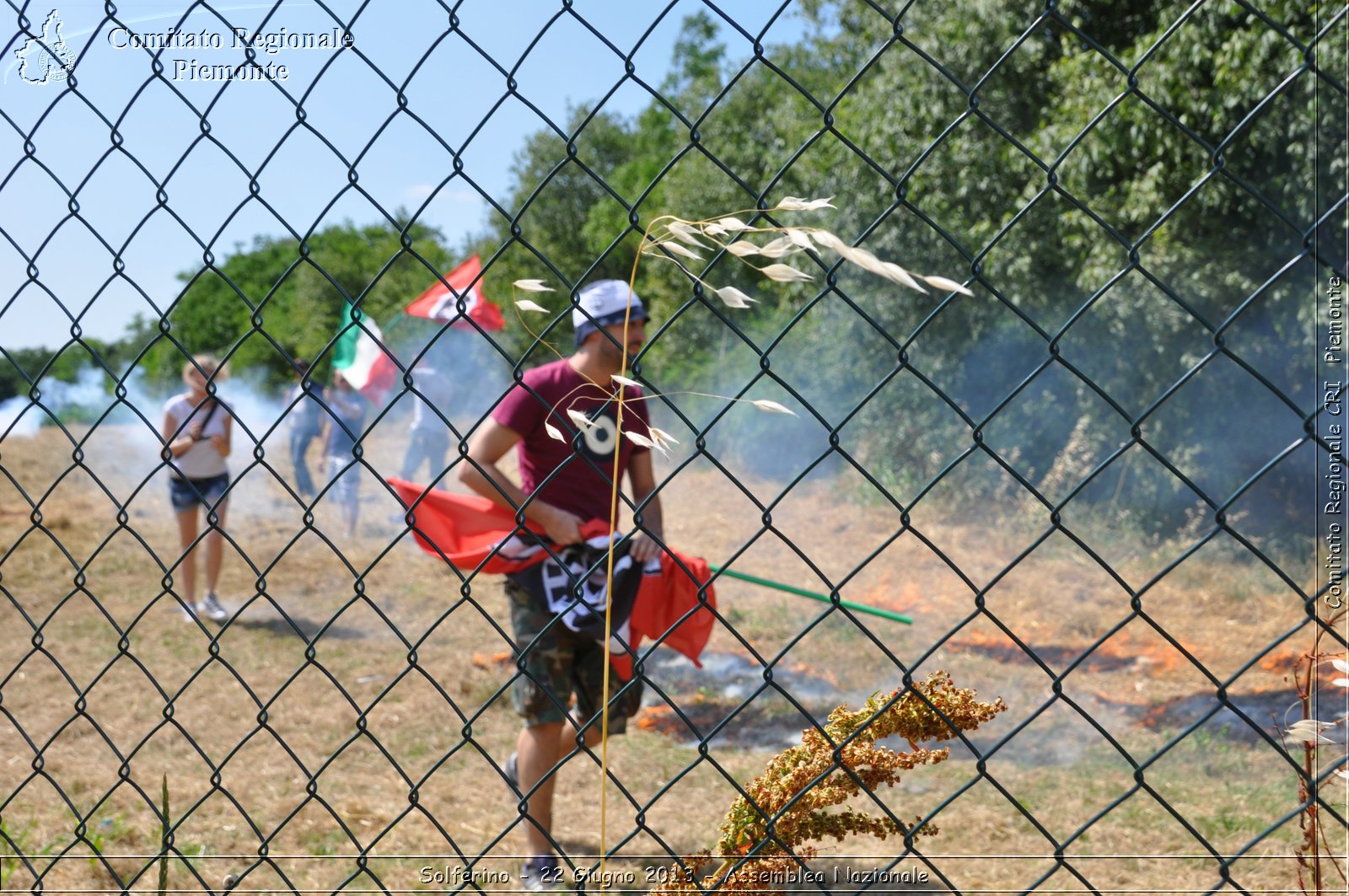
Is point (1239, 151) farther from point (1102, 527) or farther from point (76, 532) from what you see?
point (76, 532)

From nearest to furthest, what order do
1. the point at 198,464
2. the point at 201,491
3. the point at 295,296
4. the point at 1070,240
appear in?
the point at 201,491 → the point at 198,464 → the point at 1070,240 → the point at 295,296

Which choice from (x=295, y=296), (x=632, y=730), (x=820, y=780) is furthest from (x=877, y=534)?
(x=295, y=296)

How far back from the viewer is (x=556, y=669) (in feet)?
10.1

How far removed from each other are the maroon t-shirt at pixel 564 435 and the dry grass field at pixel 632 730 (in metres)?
0.56

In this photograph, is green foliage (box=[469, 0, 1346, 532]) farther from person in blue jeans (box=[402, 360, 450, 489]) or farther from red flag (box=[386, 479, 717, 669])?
red flag (box=[386, 479, 717, 669])

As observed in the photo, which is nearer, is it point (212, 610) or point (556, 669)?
point (556, 669)

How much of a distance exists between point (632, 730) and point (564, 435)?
2.18 meters

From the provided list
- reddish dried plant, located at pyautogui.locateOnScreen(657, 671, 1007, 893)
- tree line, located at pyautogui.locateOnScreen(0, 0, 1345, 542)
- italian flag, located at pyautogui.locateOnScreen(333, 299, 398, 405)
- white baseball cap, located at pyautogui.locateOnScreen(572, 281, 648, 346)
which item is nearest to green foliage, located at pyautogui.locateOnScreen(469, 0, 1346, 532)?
tree line, located at pyautogui.locateOnScreen(0, 0, 1345, 542)

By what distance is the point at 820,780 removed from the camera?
1.49 metres

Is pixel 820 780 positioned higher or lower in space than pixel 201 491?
lower

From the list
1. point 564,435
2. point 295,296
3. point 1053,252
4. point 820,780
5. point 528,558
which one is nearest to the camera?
point 820,780

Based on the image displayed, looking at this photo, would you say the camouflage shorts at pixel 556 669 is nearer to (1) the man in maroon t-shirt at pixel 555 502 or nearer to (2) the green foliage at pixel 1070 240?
(1) the man in maroon t-shirt at pixel 555 502

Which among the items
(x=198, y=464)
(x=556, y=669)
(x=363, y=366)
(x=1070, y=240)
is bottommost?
(x=556, y=669)

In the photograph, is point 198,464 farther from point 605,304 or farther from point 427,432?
point 605,304
